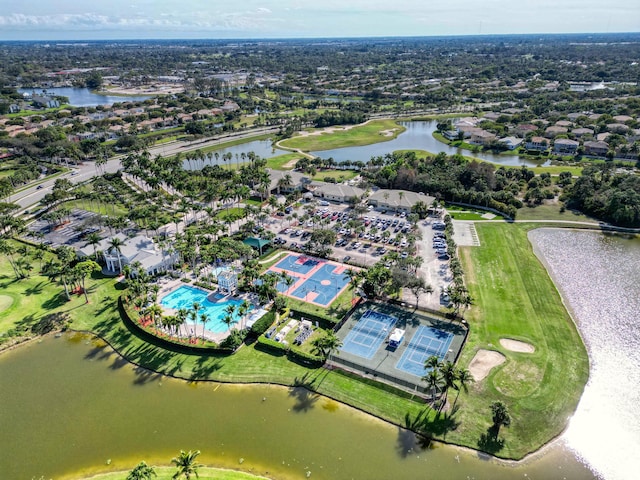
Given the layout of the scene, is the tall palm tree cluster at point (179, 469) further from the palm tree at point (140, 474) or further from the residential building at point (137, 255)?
the residential building at point (137, 255)

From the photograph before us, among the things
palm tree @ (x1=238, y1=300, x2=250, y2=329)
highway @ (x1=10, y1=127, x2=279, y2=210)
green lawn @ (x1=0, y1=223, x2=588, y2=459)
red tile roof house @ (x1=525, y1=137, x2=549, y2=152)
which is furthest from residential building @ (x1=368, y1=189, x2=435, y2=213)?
highway @ (x1=10, y1=127, x2=279, y2=210)

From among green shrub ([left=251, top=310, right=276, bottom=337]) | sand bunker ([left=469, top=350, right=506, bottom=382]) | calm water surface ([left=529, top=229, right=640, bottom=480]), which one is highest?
green shrub ([left=251, top=310, right=276, bottom=337])

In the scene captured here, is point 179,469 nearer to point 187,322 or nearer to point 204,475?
point 204,475

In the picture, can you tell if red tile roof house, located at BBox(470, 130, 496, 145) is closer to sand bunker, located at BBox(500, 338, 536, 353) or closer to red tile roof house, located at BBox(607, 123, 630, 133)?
red tile roof house, located at BBox(607, 123, 630, 133)

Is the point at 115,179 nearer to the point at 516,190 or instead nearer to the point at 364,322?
the point at 364,322

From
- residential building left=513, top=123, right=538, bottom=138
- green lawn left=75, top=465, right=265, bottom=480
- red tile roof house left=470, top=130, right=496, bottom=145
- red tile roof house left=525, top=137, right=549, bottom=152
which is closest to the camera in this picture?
green lawn left=75, top=465, right=265, bottom=480

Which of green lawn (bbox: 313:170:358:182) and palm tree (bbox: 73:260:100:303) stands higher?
palm tree (bbox: 73:260:100:303)

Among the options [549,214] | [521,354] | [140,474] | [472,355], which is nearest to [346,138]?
[549,214]
